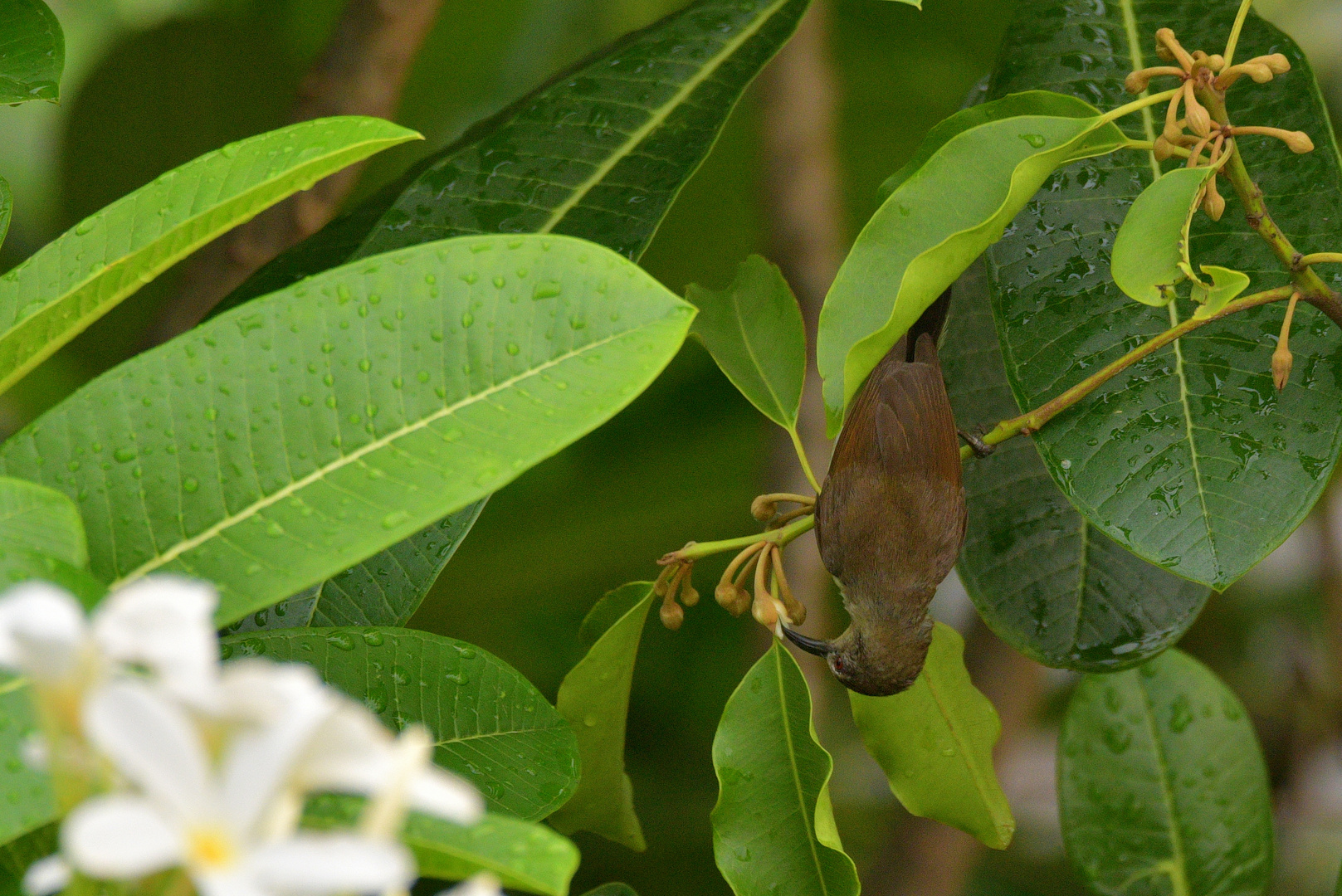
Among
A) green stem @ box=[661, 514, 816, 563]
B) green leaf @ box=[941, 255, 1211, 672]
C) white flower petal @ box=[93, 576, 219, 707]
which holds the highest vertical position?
white flower petal @ box=[93, 576, 219, 707]

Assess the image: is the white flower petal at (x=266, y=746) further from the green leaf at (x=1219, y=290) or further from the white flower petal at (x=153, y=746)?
the green leaf at (x=1219, y=290)

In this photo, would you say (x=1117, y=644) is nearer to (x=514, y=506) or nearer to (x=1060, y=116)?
(x=1060, y=116)

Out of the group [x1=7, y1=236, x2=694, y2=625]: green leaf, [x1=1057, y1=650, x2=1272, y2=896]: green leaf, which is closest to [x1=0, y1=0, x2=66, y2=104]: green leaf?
[x1=7, y1=236, x2=694, y2=625]: green leaf

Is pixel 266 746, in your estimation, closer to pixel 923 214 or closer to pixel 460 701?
pixel 460 701

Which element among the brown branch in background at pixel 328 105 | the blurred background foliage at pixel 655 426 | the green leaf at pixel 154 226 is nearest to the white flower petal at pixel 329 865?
the green leaf at pixel 154 226

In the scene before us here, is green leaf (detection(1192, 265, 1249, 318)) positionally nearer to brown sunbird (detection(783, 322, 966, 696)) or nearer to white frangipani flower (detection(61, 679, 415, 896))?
brown sunbird (detection(783, 322, 966, 696))

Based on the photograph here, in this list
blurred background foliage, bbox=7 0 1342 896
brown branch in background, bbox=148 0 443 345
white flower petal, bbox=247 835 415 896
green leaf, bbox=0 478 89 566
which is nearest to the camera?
white flower petal, bbox=247 835 415 896

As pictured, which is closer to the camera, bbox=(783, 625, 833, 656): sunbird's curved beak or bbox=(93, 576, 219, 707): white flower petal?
bbox=(93, 576, 219, 707): white flower petal
